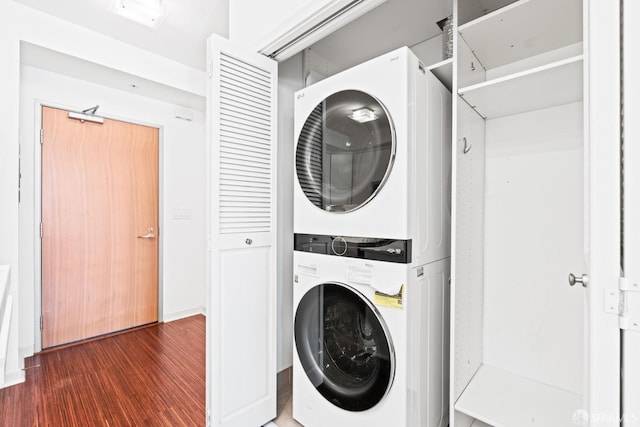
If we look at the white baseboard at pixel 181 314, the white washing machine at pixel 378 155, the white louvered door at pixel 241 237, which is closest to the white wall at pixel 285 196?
the white louvered door at pixel 241 237

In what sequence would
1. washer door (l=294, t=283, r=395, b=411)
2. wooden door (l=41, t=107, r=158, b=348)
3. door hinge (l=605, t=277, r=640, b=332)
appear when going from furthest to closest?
wooden door (l=41, t=107, r=158, b=348) < washer door (l=294, t=283, r=395, b=411) < door hinge (l=605, t=277, r=640, b=332)

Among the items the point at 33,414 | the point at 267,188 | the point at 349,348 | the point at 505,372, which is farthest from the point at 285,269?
the point at 33,414

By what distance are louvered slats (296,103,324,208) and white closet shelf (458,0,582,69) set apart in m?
0.75

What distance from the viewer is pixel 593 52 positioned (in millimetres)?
685

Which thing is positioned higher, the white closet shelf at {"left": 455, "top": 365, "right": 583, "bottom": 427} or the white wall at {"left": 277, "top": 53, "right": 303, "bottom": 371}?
the white wall at {"left": 277, "top": 53, "right": 303, "bottom": 371}

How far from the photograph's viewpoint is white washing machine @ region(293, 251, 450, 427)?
124 centimetres

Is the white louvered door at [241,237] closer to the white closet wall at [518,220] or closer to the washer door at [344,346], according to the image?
the washer door at [344,346]

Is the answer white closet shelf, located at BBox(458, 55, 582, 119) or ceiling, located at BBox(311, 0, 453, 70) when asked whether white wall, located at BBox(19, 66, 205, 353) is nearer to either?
ceiling, located at BBox(311, 0, 453, 70)

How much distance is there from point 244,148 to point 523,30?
140 centimetres

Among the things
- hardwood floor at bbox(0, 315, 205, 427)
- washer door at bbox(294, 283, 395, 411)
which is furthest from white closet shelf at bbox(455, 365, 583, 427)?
hardwood floor at bbox(0, 315, 205, 427)

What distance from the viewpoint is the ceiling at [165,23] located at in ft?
6.93

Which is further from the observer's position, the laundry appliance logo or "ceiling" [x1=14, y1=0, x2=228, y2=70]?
"ceiling" [x1=14, y1=0, x2=228, y2=70]

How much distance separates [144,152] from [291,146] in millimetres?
1971

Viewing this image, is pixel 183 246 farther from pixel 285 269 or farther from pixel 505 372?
pixel 505 372
